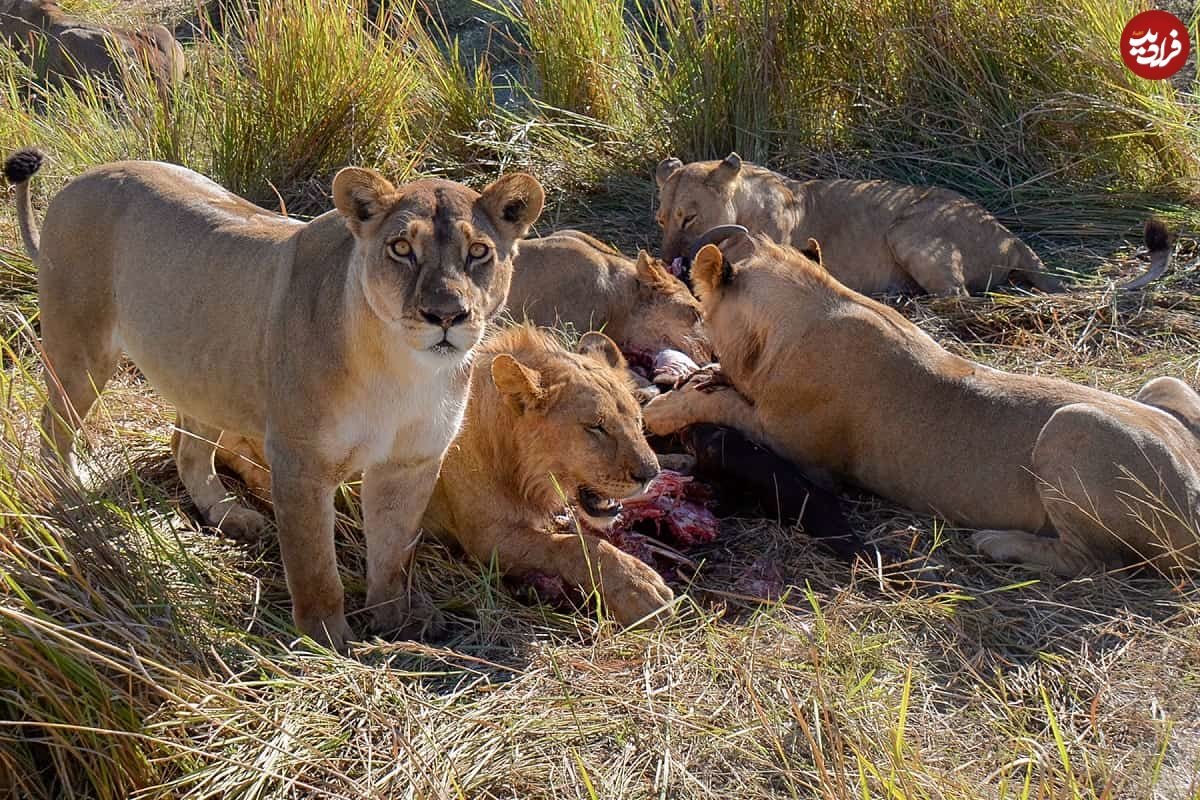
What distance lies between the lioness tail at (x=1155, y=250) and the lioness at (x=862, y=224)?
0.42 meters

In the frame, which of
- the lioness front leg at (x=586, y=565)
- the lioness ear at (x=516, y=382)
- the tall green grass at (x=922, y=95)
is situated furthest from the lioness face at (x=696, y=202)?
the lioness front leg at (x=586, y=565)

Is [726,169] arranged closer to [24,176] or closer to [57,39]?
[24,176]

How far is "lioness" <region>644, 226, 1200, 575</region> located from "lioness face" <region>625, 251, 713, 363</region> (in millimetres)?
669

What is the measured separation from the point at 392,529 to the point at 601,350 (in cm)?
114

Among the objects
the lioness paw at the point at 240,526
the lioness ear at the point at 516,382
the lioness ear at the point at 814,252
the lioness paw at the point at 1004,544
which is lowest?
the lioness paw at the point at 240,526

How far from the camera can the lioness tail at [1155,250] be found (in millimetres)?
6637

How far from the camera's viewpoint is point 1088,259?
7.25m

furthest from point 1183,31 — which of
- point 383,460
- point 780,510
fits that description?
point 383,460

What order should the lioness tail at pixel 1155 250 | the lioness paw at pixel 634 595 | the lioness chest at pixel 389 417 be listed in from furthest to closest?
1. the lioness tail at pixel 1155 250
2. the lioness paw at pixel 634 595
3. the lioness chest at pixel 389 417

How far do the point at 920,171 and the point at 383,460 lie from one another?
5523 millimetres

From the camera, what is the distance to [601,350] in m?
4.71

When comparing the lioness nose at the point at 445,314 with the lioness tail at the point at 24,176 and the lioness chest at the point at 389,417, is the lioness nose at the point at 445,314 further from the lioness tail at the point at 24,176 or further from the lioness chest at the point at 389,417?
the lioness tail at the point at 24,176

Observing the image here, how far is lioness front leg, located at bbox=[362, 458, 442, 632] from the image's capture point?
3.85 metres

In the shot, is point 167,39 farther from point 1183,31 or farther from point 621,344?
point 1183,31
